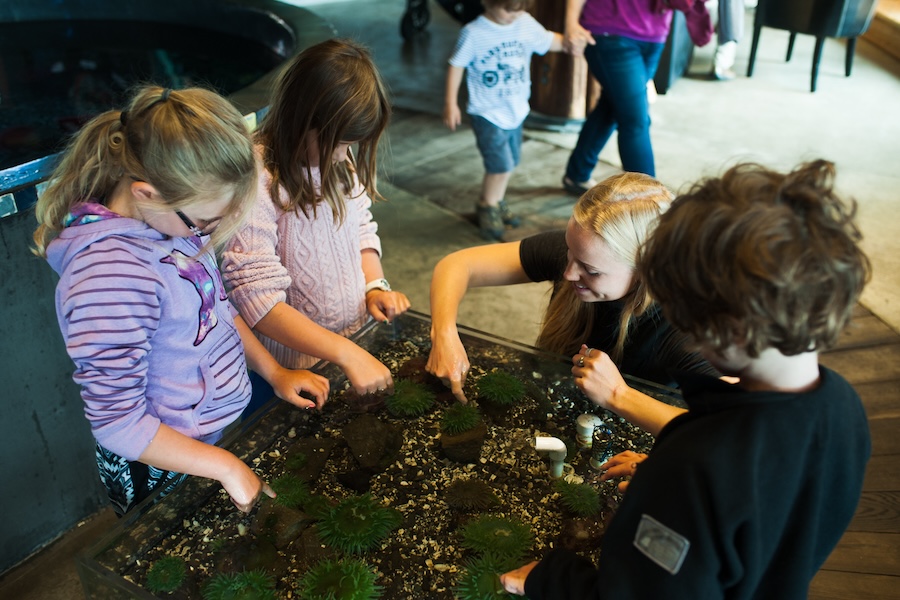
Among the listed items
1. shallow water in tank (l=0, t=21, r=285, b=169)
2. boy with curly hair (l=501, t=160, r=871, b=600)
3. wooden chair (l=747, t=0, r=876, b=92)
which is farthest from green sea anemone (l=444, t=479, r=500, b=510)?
wooden chair (l=747, t=0, r=876, b=92)

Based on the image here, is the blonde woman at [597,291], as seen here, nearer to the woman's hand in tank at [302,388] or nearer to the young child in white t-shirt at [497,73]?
the woman's hand in tank at [302,388]

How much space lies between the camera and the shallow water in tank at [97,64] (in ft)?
9.34

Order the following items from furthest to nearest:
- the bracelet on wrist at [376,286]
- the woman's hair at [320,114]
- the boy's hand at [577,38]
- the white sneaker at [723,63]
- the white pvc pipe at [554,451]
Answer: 1. the white sneaker at [723,63]
2. the boy's hand at [577,38]
3. the bracelet on wrist at [376,286]
4. the woman's hair at [320,114]
5. the white pvc pipe at [554,451]

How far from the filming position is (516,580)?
1.01 m

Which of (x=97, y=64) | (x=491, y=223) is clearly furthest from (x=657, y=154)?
(x=97, y=64)

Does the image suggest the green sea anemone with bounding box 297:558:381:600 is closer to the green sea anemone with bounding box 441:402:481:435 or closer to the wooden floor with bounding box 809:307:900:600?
the green sea anemone with bounding box 441:402:481:435

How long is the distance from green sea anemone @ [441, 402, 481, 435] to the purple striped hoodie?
424 millimetres

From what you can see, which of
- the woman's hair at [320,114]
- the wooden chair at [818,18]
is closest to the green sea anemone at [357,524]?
the woman's hair at [320,114]

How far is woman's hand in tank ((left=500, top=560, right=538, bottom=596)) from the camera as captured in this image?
100cm

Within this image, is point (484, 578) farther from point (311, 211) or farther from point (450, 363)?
point (311, 211)

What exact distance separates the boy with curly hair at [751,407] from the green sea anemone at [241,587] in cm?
49

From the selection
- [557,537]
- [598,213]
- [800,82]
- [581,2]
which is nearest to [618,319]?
[598,213]

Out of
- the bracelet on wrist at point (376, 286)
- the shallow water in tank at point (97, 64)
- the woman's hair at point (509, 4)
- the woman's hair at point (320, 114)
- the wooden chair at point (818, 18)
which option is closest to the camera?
the woman's hair at point (320, 114)

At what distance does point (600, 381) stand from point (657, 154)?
119 inches
